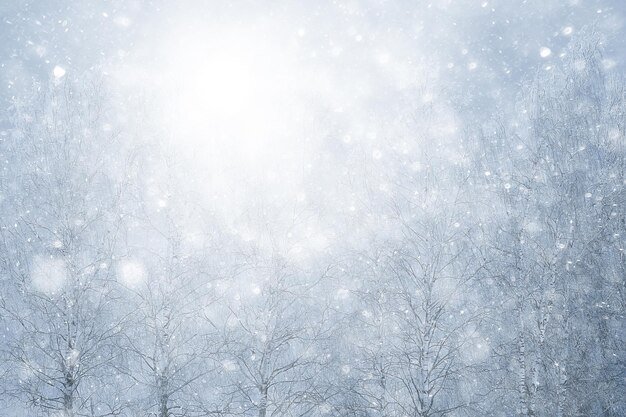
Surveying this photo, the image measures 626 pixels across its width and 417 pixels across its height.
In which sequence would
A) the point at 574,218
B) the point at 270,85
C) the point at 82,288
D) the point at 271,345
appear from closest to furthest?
the point at 82,288 < the point at 271,345 < the point at 574,218 < the point at 270,85

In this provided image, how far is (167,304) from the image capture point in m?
9.58

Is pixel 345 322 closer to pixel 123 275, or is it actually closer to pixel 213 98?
pixel 123 275

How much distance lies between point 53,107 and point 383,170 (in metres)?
8.94

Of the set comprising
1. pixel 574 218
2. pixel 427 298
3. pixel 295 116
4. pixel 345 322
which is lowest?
pixel 427 298

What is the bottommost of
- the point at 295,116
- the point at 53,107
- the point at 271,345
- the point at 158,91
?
the point at 271,345

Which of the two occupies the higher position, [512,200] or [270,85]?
[270,85]

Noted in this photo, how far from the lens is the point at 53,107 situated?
10562 mm

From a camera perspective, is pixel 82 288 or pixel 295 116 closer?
pixel 82 288

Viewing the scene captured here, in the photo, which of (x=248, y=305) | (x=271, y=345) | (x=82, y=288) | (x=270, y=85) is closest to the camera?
(x=82, y=288)

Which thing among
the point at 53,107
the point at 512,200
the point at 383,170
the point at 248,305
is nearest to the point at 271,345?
the point at 248,305

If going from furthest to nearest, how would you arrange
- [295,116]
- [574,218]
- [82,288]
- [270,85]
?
1. [270,85]
2. [295,116]
3. [574,218]
4. [82,288]

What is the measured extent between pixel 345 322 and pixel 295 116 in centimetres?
661

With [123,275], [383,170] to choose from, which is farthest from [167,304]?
[383,170]

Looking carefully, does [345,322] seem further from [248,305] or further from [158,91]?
[158,91]
